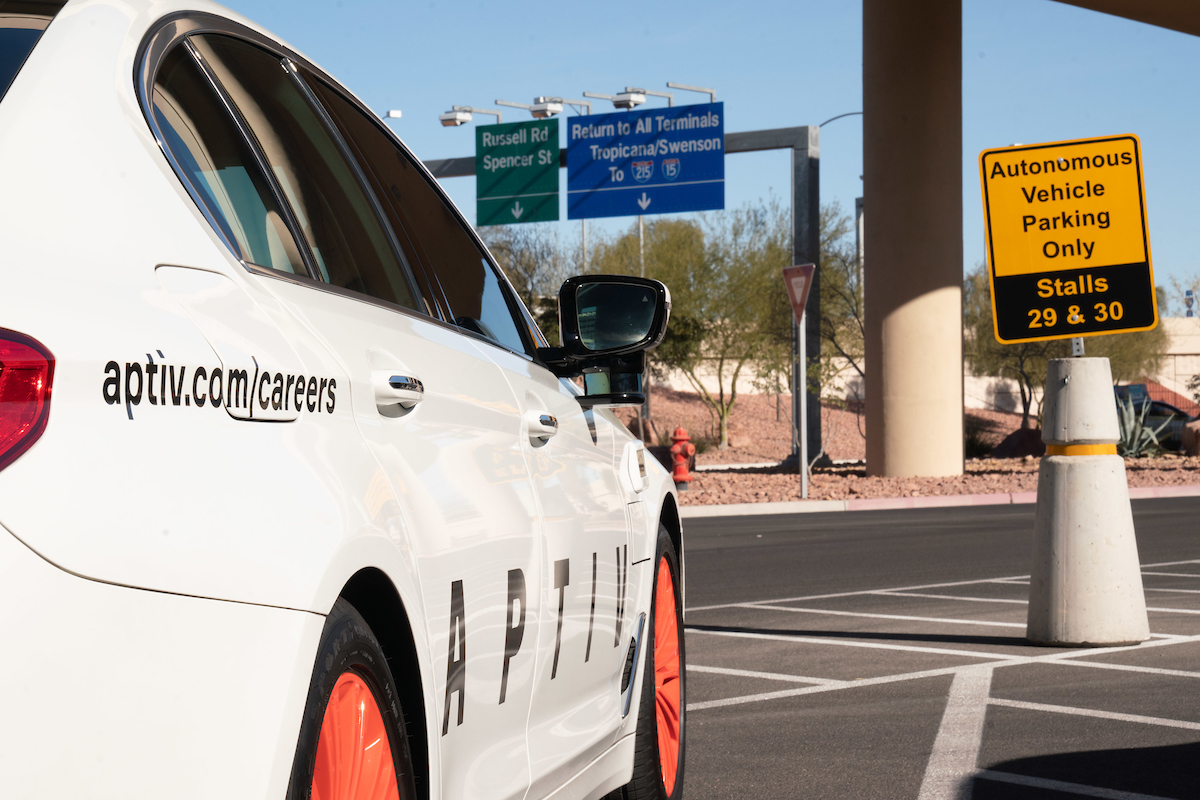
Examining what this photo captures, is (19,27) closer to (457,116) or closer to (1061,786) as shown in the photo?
(1061,786)

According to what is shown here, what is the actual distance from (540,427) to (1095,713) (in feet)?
11.5

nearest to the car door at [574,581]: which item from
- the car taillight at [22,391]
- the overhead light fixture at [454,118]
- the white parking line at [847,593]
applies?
the car taillight at [22,391]

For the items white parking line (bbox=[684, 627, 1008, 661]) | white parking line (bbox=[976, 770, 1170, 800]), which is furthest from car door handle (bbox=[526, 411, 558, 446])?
white parking line (bbox=[684, 627, 1008, 661])

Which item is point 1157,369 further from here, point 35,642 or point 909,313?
point 35,642

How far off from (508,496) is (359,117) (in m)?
1.02

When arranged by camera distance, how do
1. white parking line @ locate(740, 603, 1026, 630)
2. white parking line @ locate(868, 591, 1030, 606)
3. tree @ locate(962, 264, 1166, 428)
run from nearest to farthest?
white parking line @ locate(740, 603, 1026, 630), white parking line @ locate(868, 591, 1030, 606), tree @ locate(962, 264, 1166, 428)

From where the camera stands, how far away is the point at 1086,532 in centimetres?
710

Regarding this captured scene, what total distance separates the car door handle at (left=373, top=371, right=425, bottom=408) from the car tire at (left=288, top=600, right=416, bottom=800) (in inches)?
15.1

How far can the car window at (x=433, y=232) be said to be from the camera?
303 cm

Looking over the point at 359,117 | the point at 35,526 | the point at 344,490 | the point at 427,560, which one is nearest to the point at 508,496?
the point at 427,560

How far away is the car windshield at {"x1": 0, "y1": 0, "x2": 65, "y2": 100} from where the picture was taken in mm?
1858

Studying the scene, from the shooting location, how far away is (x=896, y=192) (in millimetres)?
20375

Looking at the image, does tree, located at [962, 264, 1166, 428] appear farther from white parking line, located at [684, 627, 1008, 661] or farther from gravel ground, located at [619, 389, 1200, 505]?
white parking line, located at [684, 627, 1008, 661]

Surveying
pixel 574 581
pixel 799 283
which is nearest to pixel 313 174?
pixel 574 581
